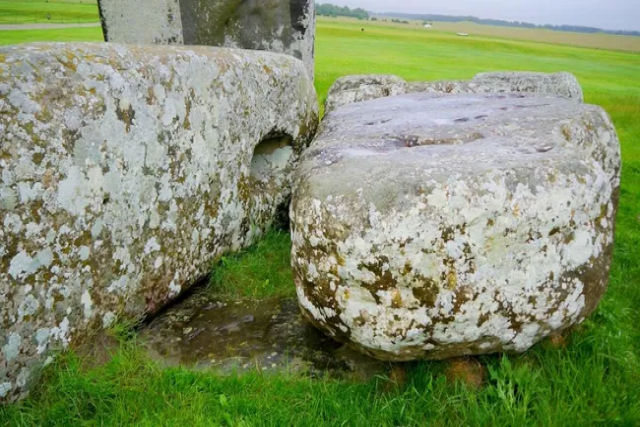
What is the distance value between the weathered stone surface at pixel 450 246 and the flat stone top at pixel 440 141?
0.05 ft

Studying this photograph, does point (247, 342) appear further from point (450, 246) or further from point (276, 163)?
point (276, 163)

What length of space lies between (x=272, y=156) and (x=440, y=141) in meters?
2.16

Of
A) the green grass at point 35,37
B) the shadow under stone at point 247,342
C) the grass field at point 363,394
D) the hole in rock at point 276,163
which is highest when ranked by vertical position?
the green grass at point 35,37

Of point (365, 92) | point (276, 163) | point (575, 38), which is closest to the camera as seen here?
point (276, 163)

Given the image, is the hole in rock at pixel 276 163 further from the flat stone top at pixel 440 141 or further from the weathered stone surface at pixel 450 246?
the weathered stone surface at pixel 450 246

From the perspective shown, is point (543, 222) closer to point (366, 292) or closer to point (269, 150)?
point (366, 292)

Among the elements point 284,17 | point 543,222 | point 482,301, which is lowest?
point 482,301

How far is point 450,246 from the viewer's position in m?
2.52

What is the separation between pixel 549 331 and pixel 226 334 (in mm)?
1973

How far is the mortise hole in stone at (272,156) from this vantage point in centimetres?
512

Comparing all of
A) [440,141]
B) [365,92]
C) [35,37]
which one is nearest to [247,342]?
[440,141]

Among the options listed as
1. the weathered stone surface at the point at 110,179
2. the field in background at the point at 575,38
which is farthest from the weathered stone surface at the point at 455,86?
the field in background at the point at 575,38

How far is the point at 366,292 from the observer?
2645 millimetres

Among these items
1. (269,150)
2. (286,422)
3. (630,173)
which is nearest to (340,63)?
(630,173)
